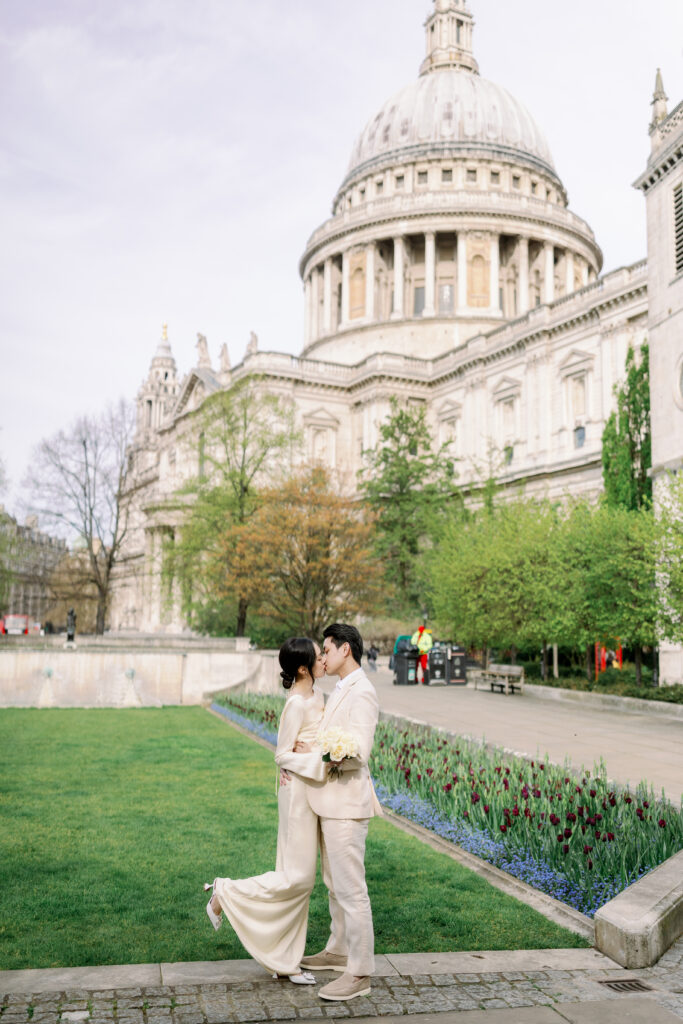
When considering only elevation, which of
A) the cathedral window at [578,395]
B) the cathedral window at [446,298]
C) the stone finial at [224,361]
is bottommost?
the cathedral window at [578,395]

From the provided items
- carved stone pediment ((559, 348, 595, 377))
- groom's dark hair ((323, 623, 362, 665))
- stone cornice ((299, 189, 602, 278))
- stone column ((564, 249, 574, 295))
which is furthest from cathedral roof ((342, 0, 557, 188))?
groom's dark hair ((323, 623, 362, 665))

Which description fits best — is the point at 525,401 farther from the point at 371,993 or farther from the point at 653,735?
the point at 371,993

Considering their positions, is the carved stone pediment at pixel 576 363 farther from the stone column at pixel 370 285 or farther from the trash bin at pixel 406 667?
the trash bin at pixel 406 667

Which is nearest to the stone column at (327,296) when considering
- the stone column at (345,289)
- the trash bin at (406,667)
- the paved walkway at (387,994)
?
the stone column at (345,289)

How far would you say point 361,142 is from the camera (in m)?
81.6

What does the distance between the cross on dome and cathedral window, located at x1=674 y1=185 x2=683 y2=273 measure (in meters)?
70.3

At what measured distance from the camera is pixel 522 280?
69.6 meters

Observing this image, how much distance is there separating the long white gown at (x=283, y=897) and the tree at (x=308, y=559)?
2627 cm

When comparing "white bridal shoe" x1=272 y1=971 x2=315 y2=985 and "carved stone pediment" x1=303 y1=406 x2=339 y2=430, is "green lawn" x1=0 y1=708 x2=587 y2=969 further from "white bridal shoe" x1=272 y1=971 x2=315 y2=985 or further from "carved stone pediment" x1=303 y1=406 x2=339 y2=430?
"carved stone pediment" x1=303 y1=406 x2=339 y2=430

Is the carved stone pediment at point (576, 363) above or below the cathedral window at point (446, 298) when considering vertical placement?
below

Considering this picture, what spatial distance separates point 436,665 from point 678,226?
14.6 m

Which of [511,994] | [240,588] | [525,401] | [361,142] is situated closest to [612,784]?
[511,994]

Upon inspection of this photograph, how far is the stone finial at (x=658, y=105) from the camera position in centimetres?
2531

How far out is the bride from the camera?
5.28 m
